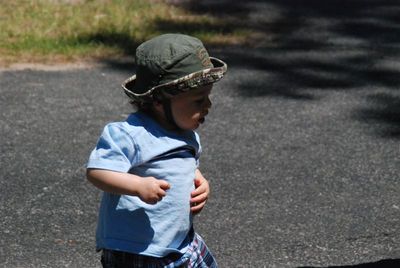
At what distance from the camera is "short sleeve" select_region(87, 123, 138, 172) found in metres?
2.88

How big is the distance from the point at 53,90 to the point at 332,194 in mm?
2424

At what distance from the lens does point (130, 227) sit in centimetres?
296

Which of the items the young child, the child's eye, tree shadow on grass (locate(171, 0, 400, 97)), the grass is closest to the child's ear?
the young child

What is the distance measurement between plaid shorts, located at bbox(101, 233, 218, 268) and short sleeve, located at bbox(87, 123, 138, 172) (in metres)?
0.28

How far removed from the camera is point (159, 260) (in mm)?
3012

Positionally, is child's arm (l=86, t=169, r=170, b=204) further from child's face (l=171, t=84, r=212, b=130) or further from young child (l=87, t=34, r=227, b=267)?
child's face (l=171, t=84, r=212, b=130)

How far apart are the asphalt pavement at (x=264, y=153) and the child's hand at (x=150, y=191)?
4.67ft

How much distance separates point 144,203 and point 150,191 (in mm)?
136

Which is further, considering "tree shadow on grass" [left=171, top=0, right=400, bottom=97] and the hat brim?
"tree shadow on grass" [left=171, top=0, right=400, bottom=97]

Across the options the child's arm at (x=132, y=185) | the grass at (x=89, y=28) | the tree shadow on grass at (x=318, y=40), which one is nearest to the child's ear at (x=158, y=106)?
the child's arm at (x=132, y=185)

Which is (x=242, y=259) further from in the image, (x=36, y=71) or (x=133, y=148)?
(x=36, y=71)

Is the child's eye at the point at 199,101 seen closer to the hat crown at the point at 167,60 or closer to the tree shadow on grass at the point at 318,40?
the hat crown at the point at 167,60

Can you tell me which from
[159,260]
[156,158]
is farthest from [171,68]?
[159,260]

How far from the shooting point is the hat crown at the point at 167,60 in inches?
115
